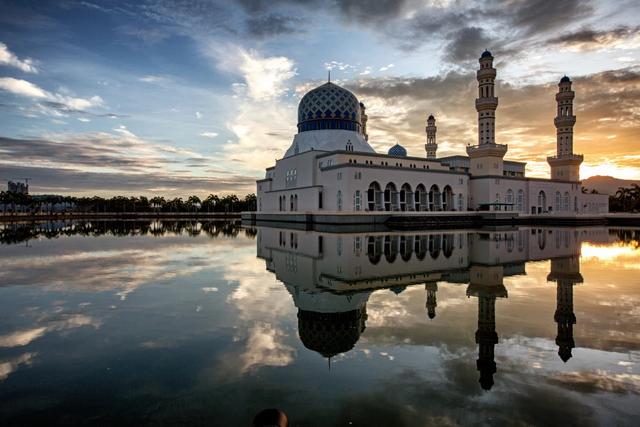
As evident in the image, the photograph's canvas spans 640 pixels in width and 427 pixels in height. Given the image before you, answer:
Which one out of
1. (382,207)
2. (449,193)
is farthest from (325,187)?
(449,193)

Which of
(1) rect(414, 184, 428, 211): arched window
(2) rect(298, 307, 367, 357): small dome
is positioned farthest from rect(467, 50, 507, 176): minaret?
(2) rect(298, 307, 367, 357): small dome

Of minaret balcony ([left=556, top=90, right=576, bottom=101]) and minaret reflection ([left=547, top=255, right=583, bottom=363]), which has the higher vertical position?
minaret balcony ([left=556, top=90, right=576, bottom=101])

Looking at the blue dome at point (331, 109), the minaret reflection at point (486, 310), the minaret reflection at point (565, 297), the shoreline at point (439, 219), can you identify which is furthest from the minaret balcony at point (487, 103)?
the minaret reflection at point (486, 310)

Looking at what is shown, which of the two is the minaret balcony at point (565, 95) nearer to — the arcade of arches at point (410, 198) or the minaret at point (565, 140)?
the minaret at point (565, 140)

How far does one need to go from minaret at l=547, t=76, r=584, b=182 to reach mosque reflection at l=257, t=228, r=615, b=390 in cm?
3569

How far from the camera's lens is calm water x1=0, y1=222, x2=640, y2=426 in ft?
10.3

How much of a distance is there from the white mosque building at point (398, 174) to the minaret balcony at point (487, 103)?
0.09m

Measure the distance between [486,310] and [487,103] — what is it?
38.6m

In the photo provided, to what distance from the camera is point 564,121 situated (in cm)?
4503

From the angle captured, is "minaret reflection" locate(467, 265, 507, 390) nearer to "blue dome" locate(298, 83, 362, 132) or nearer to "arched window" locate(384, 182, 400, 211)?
"arched window" locate(384, 182, 400, 211)

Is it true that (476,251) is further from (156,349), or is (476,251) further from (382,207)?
(382,207)

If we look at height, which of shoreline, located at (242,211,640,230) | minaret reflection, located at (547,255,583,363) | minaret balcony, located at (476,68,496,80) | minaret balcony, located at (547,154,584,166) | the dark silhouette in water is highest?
minaret balcony, located at (476,68,496,80)

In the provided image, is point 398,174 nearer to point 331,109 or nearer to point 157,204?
point 331,109

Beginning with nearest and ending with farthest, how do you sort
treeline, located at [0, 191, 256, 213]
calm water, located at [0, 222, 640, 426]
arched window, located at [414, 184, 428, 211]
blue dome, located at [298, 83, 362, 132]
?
calm water, located at [0, 222, 640, 426]
arched window, located at [414, 184, 428, 211]
blue dome, located at [298, 83, 362, 132]
treeline, located at [0, 191, 256, 213]
